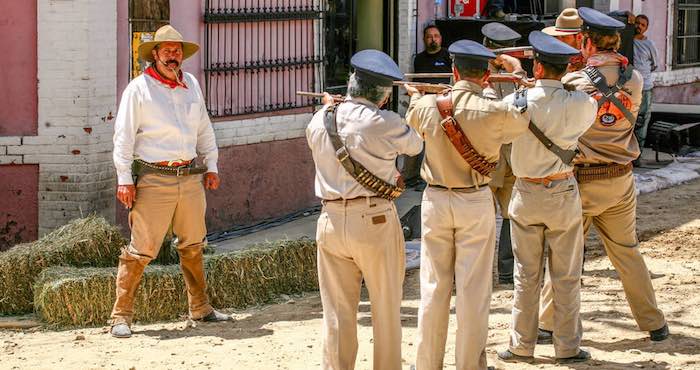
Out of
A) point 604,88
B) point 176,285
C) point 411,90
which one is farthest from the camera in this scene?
point 176,285

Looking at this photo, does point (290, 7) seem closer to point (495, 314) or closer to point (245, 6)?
point (245, 6)

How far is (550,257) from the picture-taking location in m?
8.07

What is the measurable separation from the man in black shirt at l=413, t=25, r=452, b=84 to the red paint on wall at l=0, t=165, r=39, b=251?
501 centimetres

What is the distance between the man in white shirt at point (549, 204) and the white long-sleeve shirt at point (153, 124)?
2.31 metres

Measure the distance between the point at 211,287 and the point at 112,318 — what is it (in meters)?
0.94

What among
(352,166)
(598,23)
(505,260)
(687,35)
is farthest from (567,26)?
(687,35)

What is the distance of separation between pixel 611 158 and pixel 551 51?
1.02 metres

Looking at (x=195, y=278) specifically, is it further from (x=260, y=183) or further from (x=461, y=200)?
(x=260, y=183)

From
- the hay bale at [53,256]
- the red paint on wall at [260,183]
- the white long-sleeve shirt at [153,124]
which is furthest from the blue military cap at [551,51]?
the red paint on wall at [260,183]

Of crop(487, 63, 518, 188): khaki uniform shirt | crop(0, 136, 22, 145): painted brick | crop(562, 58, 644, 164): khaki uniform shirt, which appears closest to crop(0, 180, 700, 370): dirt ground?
crop(487, 63, 518, 188): khaki uniform shirt

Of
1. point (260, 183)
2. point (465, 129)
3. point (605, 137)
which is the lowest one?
point (260, 183)

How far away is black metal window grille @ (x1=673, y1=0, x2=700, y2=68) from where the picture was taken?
2069 centimetres

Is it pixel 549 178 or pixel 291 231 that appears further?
pixel 291 231

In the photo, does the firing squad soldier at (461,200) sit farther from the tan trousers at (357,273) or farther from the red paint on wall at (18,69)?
the red paint on wall at (18,69)
